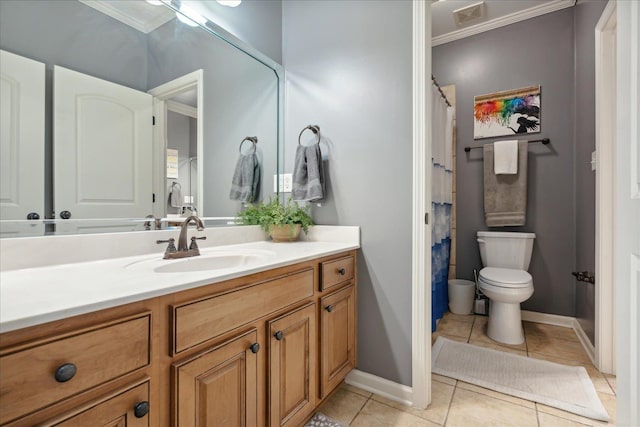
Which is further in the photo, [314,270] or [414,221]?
[414,221]

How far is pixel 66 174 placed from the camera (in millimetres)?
1051

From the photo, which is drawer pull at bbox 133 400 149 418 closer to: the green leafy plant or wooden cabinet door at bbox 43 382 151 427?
wooden cabinet door at bbox 43 382 151 427

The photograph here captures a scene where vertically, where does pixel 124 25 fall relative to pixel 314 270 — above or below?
above

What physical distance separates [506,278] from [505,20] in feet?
7.40

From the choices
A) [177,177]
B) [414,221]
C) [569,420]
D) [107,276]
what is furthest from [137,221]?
[569,420]

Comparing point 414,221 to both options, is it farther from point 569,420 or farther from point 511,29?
point 511,29

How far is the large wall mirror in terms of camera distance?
37.8 inches

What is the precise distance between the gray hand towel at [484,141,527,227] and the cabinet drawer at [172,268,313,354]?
2166 mm

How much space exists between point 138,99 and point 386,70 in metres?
1.18

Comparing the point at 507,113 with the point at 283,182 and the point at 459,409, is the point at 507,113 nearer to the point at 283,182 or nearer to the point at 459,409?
the point at 283,182

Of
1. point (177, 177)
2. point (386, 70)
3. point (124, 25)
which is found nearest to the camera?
point (124, 25)

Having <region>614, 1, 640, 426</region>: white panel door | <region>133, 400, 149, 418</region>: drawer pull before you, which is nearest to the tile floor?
<region>614, 1, 640, 426</region>: white panel door

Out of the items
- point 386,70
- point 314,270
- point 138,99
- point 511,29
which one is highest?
point 511,29

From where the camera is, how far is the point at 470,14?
100.0 inches
